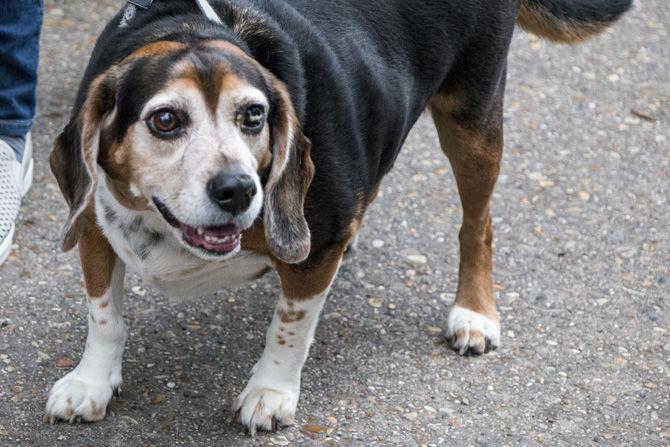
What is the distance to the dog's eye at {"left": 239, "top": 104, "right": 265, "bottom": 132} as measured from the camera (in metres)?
2.78

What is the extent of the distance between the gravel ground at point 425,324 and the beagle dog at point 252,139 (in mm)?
148

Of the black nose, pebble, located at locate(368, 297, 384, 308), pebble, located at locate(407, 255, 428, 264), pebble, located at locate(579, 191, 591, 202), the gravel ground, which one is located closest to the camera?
the black nose

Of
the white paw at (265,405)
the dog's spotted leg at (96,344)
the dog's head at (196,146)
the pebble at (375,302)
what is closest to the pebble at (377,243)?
the pebble at (375,302)

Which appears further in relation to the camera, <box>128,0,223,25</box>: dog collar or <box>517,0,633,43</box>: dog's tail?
<box>517,0,633,43</box>: dog's tail

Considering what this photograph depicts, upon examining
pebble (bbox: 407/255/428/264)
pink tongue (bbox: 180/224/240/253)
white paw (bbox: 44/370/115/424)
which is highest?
pink tongue (bbox: 180/224/240/253)

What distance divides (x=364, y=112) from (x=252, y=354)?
96cm

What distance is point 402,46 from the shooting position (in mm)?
3406

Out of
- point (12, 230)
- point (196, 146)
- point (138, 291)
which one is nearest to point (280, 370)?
point (138, 291)

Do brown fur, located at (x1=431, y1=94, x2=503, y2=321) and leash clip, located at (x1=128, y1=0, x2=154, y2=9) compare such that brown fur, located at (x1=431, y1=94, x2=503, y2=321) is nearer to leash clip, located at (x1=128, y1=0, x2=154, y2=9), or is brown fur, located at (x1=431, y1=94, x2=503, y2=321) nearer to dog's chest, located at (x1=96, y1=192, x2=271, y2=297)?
dog's chest, located at (x1=96, y1=192, x2=271, y2=297)

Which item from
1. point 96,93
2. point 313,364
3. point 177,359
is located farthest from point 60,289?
point 96,93

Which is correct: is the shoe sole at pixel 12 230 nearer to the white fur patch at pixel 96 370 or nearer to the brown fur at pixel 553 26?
the white fur patch at pixel 96 370

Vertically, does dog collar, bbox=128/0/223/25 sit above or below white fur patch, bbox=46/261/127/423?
above

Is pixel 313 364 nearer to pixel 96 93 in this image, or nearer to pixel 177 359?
pixel 177 359

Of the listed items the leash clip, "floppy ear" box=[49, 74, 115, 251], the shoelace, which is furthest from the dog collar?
the shoelace
